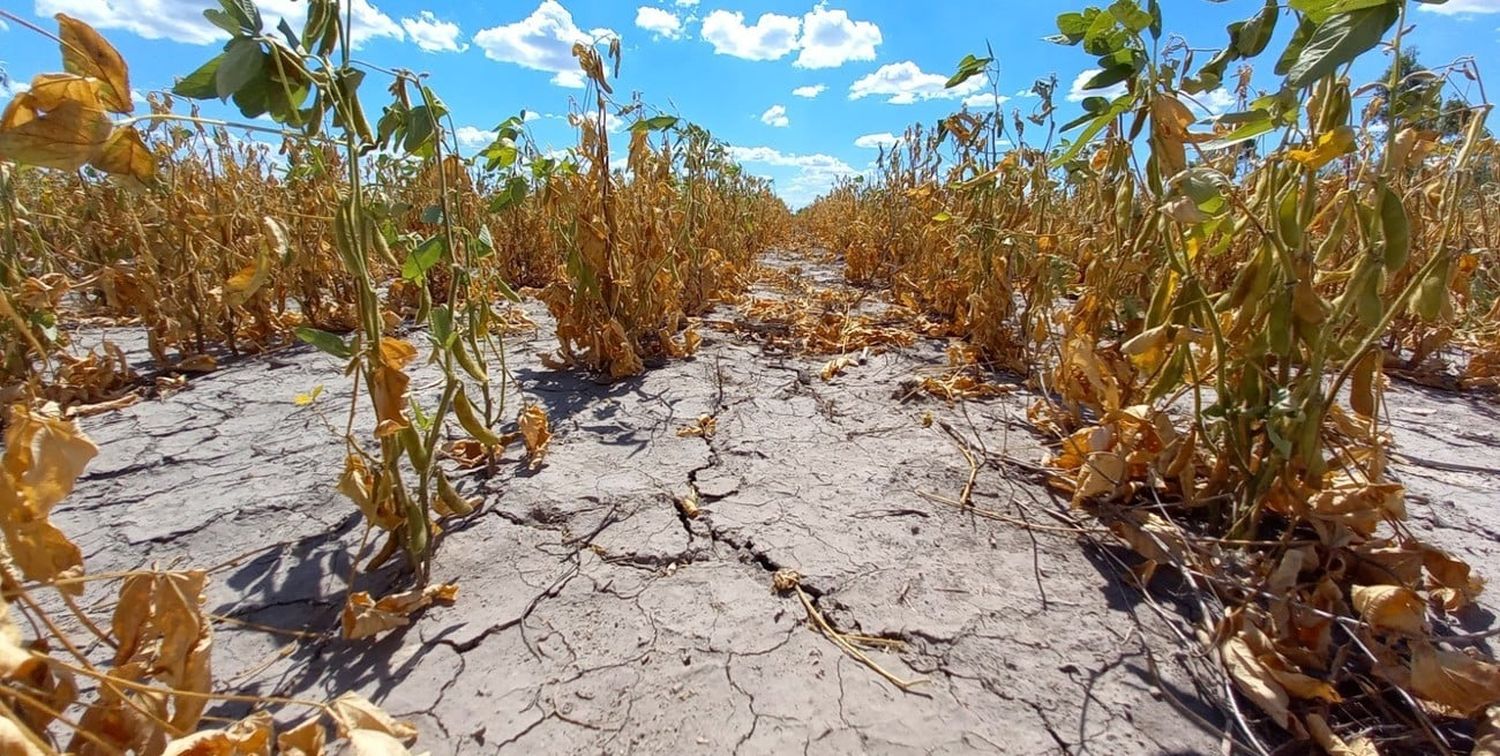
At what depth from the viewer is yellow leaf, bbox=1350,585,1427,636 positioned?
0.98 metres

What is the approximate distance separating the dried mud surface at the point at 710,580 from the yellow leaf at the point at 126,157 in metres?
0.82

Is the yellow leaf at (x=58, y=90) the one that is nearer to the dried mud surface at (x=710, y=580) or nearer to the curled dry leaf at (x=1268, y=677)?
the dried mud surface at (x=710, y=580)

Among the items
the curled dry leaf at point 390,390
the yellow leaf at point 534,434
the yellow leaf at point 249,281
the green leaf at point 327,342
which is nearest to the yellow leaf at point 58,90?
the yellow leaf at point 249,281

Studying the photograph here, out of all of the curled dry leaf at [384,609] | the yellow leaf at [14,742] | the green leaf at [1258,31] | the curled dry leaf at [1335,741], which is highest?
the green leaf at [1258,31]

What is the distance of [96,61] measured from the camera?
72 centimetres

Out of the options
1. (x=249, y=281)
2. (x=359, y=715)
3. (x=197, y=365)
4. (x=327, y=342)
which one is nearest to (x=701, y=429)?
(x=327, y=342)

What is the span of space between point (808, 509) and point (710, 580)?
1.21 ft

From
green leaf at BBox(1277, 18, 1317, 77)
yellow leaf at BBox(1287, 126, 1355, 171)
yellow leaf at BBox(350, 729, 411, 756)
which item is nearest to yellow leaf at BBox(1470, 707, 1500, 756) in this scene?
yellow leaf at BBox(1287, 126, 1355, 171)

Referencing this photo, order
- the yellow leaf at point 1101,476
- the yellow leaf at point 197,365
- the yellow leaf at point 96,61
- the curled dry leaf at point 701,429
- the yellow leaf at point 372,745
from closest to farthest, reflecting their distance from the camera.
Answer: the yellow leaf at point 372,745, the yellow leaf at point 96,61, the yellow leaf at point 1101,476, the curled dry leaf at point 701,429, the yellow leaf at point 197,365

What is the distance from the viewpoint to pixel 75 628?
1.21 meters

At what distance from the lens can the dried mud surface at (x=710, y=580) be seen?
1.04m

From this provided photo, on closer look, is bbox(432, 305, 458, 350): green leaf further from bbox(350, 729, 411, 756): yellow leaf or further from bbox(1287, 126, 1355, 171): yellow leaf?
bbox(1287, 126, 1355, 171): yellow leaf

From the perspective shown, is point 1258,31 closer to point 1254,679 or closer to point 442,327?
point 1254,679

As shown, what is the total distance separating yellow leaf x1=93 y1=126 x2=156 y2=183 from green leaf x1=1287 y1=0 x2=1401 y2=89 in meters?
1.44
